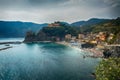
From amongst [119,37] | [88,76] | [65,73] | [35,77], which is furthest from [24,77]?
[119,37]

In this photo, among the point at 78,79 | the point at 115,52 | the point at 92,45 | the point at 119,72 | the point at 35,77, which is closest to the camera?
the point at 119,72

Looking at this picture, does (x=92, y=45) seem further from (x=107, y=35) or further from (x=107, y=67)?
(x=107, y=67)

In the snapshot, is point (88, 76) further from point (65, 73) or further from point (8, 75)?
point (8, 75)

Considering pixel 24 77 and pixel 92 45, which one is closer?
pixel 24 77

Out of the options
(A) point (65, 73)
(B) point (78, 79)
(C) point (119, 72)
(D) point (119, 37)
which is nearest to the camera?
(C) point (119, 72)

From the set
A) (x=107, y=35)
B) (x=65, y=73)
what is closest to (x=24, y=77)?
(x=65, y=73)

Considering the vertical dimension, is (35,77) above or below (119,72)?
below

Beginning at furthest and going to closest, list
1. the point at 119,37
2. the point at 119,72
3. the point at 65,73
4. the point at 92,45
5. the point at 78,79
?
1. the point at 92,45
2. the point at 119,37
3. the point at 65,73
4. the point at 78,79
5. the point at 119,72

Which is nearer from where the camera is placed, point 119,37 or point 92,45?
point 119,37

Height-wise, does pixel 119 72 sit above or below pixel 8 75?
above
